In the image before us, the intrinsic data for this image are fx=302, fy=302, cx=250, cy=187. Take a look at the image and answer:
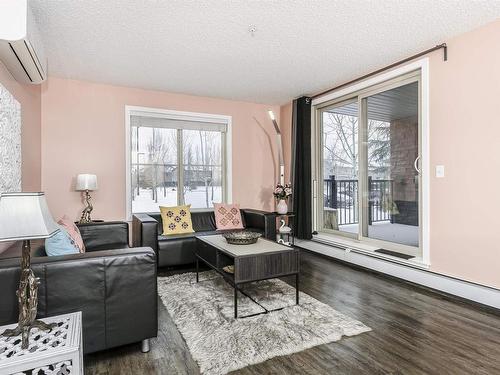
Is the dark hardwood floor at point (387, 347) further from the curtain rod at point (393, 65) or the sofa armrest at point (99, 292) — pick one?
the curtain rod at point (393, 65)

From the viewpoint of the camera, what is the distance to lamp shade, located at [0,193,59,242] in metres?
1.31

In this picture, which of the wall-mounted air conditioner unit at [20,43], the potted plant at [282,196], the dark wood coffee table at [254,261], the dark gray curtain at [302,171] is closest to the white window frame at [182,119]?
the potted plant at [282,196]

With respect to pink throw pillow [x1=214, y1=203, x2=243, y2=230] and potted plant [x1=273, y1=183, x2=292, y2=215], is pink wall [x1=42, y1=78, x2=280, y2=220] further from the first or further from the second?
potted plant [x1=273, y1=183, x2=292, y2=215]

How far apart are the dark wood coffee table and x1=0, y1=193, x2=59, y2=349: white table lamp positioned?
1.30 m

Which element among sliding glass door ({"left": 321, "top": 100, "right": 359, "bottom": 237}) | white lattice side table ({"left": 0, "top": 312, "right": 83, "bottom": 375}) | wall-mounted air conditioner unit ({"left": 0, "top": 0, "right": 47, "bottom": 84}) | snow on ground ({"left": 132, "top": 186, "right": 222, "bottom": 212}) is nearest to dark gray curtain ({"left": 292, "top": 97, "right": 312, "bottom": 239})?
sliding glass door ({"left": 321, "top": 100, "right": 359, "bottom": 237})

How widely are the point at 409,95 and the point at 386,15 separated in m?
1.26

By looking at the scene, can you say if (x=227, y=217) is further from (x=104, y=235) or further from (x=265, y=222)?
(x=104, y=235)

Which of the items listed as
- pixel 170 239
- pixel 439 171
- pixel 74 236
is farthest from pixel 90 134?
pixel 439 171

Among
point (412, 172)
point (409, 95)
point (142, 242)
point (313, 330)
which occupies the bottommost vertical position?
point (313, 330)

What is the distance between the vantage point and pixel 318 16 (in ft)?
8.19

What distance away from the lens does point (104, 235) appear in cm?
342

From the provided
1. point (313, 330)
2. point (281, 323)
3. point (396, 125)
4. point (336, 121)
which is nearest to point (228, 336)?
point (281, 323)

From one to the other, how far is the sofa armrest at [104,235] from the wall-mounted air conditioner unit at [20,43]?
1.60 meters

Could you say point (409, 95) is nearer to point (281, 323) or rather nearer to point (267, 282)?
point (267, 282)
